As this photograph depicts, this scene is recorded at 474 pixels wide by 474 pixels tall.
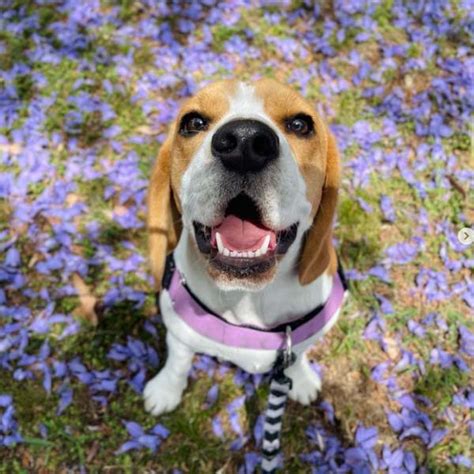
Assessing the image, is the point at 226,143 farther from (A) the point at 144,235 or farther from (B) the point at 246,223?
Result: (A) the point at 144,235

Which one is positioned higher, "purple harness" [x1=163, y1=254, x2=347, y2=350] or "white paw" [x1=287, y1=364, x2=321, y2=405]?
"purple harness" [x1=163, y1=254, x2=347, y2=350]

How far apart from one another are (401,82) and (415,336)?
2.73 metres

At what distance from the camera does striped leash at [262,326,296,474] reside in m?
2.75

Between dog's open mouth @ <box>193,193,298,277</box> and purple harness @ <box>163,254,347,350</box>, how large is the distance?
530mm

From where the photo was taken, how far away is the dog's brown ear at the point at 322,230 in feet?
8.05

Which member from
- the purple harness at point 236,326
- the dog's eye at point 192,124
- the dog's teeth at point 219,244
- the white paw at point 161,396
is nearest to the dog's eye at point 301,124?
the dog's eye at point 192,124

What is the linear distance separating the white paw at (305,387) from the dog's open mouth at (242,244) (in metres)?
1.68

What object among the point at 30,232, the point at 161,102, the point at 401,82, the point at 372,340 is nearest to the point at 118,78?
the point at 161,102

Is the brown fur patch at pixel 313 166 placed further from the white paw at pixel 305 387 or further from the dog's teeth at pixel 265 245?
the white paw at pixel 305 387

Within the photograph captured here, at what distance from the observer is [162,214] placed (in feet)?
8.56

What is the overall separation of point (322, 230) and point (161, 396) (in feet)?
6.08

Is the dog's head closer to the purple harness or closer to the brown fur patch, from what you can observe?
the brown fur patch

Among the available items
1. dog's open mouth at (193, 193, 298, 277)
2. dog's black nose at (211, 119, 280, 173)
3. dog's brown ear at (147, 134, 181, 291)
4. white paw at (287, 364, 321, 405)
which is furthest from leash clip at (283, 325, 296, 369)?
dog's black nose at (211, 119, 280, 173)

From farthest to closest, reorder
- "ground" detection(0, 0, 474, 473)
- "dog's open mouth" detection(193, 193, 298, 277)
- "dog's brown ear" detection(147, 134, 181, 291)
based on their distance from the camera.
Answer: "ground" detection(0, 0, 474, 473) → "dog's brown ear" detection(147, 134, 181, 291) → "dog's open mouth" detection(193, 193, 298, 277)
